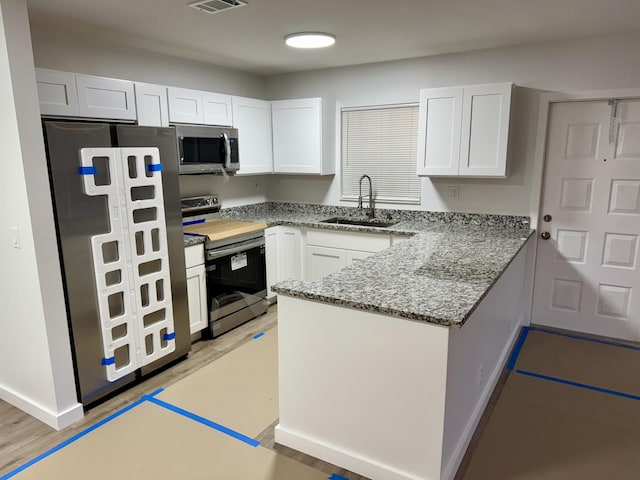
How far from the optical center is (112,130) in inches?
102

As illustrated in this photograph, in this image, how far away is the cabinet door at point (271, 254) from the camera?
416cm

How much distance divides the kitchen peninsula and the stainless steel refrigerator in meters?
1.16

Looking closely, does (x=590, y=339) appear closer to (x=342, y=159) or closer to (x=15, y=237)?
(x=342, y=159)

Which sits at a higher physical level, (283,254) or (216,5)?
(216,5)

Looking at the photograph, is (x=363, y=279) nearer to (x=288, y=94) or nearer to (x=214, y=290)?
(x=214, y=290)

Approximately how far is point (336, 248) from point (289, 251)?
537 mm

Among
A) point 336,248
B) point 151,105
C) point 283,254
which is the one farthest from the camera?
point 283,254

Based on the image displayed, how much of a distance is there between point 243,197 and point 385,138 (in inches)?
63.7

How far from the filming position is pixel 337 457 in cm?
214

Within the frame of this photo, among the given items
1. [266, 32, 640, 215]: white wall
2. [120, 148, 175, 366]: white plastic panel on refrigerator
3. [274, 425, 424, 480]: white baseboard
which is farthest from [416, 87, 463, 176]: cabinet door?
[274, 425, 424, 480]: white baseboard

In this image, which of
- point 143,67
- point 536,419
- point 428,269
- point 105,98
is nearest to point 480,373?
point 536,419

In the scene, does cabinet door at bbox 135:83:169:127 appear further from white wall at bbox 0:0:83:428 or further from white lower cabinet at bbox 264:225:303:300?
white lower cabinet at bbox 264:225:303:300

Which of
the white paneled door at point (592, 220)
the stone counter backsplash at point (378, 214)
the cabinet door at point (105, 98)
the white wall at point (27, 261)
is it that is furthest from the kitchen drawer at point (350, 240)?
the white wall at point (27, 261)

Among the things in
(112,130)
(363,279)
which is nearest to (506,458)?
(363,279)
